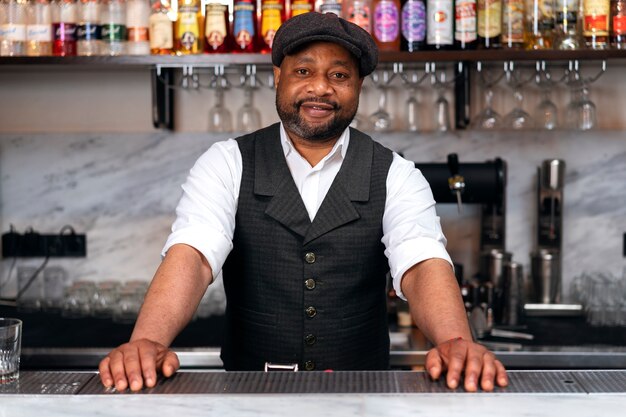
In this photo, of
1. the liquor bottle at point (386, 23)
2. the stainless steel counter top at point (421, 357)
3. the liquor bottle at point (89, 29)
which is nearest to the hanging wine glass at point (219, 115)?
the liquor bottle at point (89, 29)

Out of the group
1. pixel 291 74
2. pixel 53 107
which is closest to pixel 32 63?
pixel 53 107

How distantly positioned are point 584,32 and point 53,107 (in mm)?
1879

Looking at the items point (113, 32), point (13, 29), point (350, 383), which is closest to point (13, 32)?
point (13, 29)

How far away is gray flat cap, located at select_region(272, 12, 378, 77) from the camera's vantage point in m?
1.98

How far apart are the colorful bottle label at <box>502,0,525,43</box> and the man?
3.25 ft

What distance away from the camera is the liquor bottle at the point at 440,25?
2.97 meters

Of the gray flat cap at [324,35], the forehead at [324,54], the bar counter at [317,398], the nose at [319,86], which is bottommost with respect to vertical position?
the bar counter at [317,398]

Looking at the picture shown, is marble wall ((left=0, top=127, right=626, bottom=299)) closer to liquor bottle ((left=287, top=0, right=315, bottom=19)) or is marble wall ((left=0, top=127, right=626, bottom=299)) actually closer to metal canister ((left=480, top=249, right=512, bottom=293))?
metal canister ((left=480, top=249, right=512, bottom=293))

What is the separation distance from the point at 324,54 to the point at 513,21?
1.15m

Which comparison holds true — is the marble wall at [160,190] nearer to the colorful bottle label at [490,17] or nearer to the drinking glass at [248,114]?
the drinking glass at [248,114]

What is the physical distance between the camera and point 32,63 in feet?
9.75

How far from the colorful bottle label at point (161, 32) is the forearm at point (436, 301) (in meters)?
1.41

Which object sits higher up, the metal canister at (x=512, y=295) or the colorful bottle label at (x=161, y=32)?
the colorful bottle label at (x=161, y=32)

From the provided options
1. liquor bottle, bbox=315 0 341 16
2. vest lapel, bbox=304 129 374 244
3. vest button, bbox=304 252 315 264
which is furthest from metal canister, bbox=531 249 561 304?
vest button, bbox=304 252 315 264
